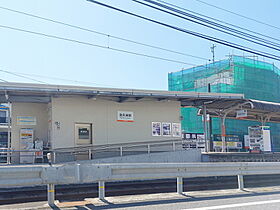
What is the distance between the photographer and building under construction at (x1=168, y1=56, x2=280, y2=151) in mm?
42031

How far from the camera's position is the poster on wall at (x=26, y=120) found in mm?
19234

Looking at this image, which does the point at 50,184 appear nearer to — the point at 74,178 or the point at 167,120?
the point at 74,178

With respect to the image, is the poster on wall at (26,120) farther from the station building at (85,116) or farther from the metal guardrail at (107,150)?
the metal guardrail at (107,150)

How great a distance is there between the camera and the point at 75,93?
17562 mm

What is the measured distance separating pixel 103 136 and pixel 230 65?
1124 inches

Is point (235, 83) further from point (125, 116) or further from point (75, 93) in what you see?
point (75, 93)

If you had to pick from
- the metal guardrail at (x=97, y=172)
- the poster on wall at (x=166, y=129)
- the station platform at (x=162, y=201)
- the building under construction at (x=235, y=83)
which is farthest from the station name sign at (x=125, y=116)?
the building under construction at (x=235, y=83)

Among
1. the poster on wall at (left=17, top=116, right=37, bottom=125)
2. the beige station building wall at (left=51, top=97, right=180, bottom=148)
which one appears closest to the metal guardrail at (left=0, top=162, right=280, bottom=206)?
the beige station building wall at (left=51, top=97, right=180, bottom=148)

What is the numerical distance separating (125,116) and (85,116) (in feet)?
8.04

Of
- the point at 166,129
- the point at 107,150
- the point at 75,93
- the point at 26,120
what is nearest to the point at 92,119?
the point at 107,150

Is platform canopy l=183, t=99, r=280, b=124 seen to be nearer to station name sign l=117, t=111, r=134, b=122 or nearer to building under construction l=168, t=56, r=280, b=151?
station name sign l=117, t=111, r=134, b=122

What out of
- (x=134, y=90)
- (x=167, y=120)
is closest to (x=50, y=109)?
(x=134, y=90)

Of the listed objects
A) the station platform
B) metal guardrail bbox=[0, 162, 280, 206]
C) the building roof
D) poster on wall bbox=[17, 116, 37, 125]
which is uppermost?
the building roof

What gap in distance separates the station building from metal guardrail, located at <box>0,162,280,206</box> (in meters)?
9.27
